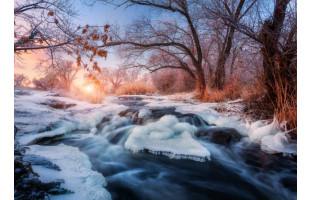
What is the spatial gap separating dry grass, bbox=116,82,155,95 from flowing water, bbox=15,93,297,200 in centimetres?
776

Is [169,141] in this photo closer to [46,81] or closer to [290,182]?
[290,182]

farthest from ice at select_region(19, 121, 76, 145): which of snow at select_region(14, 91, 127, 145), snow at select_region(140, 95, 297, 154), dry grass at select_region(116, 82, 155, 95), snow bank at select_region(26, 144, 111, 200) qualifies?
dry grass at select_region(116, 82, 155, 95)

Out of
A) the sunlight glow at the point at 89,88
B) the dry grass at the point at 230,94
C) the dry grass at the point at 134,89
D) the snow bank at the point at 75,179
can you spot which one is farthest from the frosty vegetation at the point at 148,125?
the dry grass at the point at 134,89

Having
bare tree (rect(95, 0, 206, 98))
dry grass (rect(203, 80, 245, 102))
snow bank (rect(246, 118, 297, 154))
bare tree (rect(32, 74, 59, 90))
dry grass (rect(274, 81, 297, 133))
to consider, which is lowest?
snow bank (rect(246, 118, 297, 154))

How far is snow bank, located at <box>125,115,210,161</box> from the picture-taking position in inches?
77.5

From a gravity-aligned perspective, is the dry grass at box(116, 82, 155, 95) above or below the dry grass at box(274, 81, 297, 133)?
above

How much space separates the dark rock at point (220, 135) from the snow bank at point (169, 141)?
178mm

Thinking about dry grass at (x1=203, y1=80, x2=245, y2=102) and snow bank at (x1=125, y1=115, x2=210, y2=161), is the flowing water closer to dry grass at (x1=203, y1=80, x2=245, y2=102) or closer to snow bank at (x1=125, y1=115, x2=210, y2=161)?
snow bank at (x1=125, y1=115, x2=210, y2=161)

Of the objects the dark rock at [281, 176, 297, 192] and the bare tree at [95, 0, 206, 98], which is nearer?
the dark rock at [281, 176, 297, 192]

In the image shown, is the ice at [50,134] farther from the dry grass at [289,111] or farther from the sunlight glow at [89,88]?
the dry grass at [289,111]

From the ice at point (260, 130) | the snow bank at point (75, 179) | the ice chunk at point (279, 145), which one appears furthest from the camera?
the ice at point (260, 130)

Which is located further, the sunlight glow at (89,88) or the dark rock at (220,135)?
the sunlight glow at (89,88)

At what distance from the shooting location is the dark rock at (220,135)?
2.42m

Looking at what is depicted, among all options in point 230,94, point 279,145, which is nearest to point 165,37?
point 230,94
